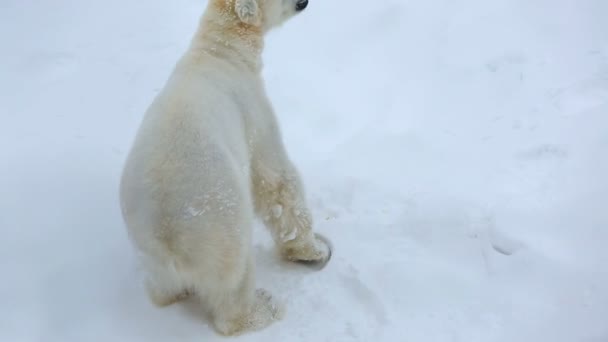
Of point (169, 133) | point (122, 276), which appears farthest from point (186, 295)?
point (169, 133)

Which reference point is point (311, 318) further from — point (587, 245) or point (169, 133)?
point (587, 245)

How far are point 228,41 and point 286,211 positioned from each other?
2.95ft

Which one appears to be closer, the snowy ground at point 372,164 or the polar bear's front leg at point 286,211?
the snowy ground at point 372,164

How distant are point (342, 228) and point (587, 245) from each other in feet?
4.14

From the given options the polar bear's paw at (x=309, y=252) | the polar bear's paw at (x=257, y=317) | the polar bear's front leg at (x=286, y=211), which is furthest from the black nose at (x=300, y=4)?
the polar bear's paw at (x=257, y=317)

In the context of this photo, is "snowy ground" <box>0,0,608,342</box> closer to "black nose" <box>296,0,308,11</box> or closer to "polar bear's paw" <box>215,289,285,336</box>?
"polar bear's paw" <box>215,289,285,336</box>

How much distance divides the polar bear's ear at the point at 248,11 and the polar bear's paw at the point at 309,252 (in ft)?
3.76

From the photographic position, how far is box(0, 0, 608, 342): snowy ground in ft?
8.83

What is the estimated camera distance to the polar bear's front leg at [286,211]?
9.36ft

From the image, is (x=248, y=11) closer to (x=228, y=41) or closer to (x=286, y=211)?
(x=228, y=41)

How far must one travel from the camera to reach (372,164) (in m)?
3.63

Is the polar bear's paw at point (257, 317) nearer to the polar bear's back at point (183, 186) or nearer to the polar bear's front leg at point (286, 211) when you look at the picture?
the polar bear's front leg at point (286, 211)

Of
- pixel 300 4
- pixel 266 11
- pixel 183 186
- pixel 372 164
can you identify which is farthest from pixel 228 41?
pixel 372 164

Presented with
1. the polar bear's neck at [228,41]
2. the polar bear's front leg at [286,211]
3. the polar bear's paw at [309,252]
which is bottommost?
the polar bear's paw at [309,252]
